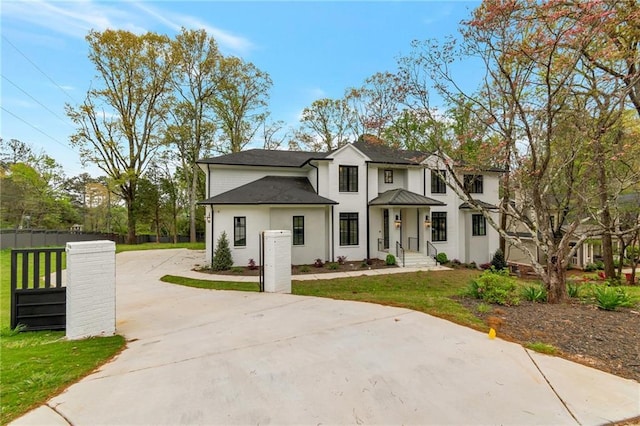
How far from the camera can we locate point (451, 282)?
11.8 m

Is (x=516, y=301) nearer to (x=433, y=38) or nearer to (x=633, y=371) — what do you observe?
(x=633, y=371)

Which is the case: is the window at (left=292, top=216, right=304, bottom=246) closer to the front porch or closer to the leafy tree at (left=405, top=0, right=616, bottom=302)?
the front porch

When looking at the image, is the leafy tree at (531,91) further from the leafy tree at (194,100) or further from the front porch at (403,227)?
the leafy tree at (194,100)

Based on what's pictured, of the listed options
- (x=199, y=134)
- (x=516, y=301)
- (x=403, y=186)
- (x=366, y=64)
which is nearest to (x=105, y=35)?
(x=199, y=134)

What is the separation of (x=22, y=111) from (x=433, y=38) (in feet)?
58.5

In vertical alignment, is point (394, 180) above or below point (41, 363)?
above

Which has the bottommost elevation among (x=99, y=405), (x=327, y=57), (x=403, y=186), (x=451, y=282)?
(x=451, y=282)

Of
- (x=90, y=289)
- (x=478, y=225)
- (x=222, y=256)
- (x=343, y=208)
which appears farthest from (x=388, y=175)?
(x=90, y=289)

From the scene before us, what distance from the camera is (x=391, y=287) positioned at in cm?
1073

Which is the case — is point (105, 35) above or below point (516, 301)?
above

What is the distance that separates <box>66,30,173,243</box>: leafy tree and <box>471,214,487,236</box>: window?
25.4 metres

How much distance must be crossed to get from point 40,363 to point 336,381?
143 inches

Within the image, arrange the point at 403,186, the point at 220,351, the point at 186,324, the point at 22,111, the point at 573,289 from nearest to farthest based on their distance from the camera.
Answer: the point at 220,351
the point at 186,324
the point at 573,289
the point at 22,111
the point at 403,186

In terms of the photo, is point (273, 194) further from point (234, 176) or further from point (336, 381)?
point (336, 381)
